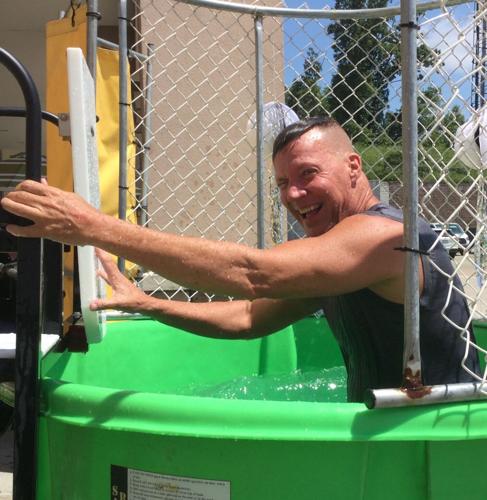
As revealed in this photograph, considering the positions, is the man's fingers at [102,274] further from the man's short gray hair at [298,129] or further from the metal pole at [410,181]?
the metal pole at [410,181]

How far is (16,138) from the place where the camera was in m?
10.2

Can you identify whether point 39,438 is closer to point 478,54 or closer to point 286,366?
point 478,54

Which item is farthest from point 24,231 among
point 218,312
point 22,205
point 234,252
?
point 218,312

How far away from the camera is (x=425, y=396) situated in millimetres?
1210

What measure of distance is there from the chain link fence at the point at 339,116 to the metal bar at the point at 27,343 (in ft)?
2.56

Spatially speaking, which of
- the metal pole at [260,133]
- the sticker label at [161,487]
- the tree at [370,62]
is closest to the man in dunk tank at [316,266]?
the sticker label at [161,487]

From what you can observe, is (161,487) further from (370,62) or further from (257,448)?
(370,62)

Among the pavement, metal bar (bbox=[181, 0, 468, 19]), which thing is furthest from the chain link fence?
the pavement

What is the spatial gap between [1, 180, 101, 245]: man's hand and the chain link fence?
606mm

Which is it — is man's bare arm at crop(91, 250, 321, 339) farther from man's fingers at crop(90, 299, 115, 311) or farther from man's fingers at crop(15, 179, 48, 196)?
man's fingers at crop(15, 179, 48, 196)

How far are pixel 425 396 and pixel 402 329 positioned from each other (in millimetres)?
361

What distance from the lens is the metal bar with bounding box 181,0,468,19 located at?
308 cm

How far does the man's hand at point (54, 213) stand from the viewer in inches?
47.5

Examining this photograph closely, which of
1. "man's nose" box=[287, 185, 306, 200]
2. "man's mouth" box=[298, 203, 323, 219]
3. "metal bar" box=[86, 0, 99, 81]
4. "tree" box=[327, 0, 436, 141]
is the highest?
"tree" box=[327, 0, 436, 141]
